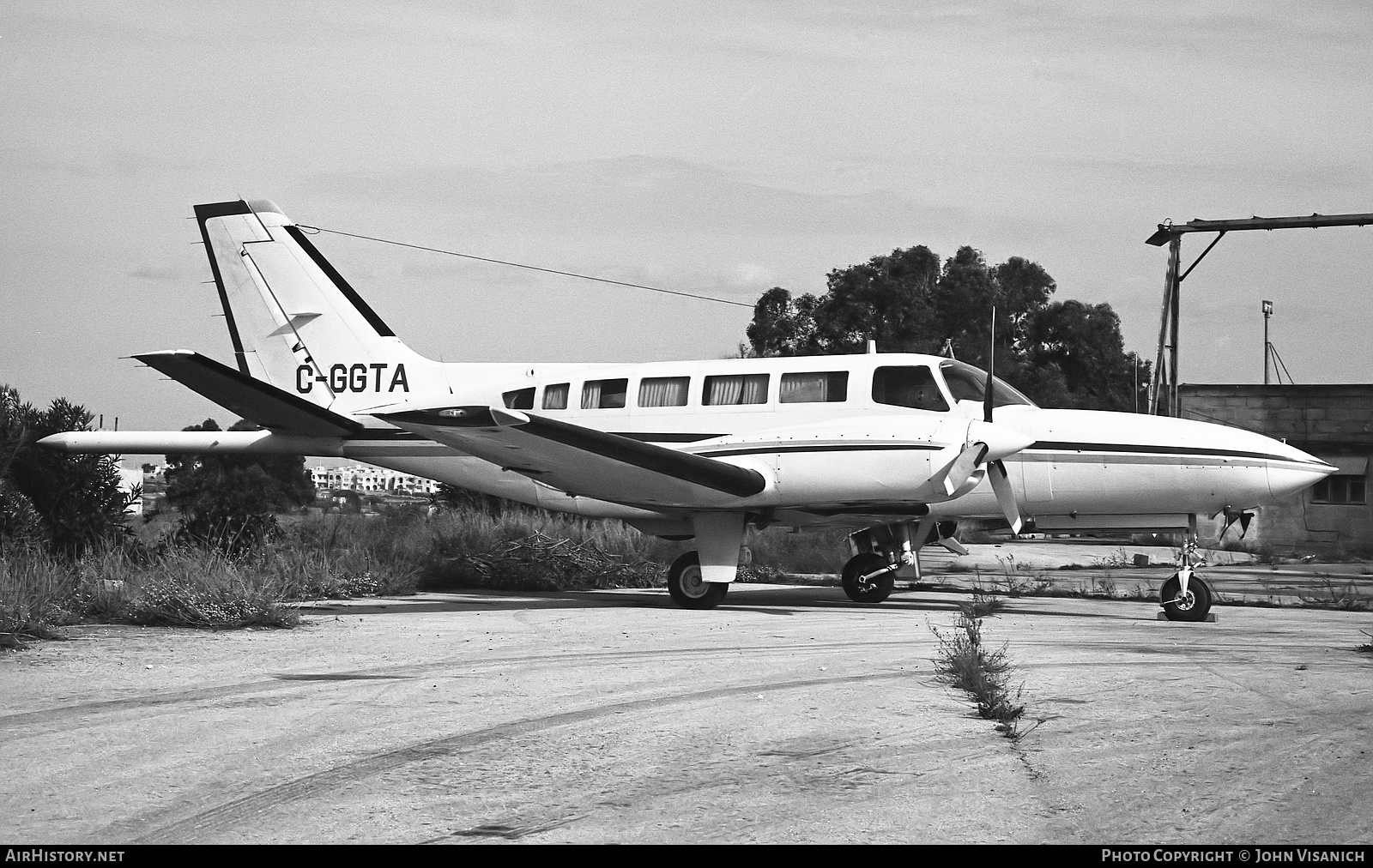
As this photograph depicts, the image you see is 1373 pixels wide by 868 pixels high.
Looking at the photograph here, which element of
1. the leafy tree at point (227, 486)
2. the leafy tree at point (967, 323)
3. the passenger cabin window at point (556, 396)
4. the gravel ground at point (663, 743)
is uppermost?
the leafy tree at point (967, 323)

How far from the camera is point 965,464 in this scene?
1370cm

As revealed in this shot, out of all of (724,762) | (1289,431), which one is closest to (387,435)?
(724,762)

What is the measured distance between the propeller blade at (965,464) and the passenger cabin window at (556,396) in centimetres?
508

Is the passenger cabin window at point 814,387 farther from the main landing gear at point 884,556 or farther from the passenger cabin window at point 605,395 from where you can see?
the passenger cabin window at point 605,395

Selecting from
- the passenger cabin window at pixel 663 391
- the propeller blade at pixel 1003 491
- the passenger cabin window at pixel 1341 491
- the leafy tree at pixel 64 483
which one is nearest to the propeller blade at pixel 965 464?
the propeller blade at pixel 1003 491

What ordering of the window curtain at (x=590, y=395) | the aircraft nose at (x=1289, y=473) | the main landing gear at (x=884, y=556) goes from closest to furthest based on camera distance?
1. the aircraft nose at (x=1289, y=473)
2. the main landing gear at (x=884, y=556)
3. the window curtain at (x=590, y=395)

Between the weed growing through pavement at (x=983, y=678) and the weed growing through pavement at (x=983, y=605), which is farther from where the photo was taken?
the weed growing through pavement at (x=983, y=605)

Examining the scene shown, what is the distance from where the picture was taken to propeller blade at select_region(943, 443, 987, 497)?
44.9 ft

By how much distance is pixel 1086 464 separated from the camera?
14.4 meters

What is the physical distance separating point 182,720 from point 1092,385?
153 feet

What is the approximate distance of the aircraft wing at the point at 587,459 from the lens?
13.1 metres

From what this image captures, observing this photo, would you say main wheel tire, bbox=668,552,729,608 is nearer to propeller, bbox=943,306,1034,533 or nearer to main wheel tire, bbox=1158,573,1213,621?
propeller, bbox=943,306,1034,533

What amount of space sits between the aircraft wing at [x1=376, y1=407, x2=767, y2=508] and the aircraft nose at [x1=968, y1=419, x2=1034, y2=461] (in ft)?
7.84
